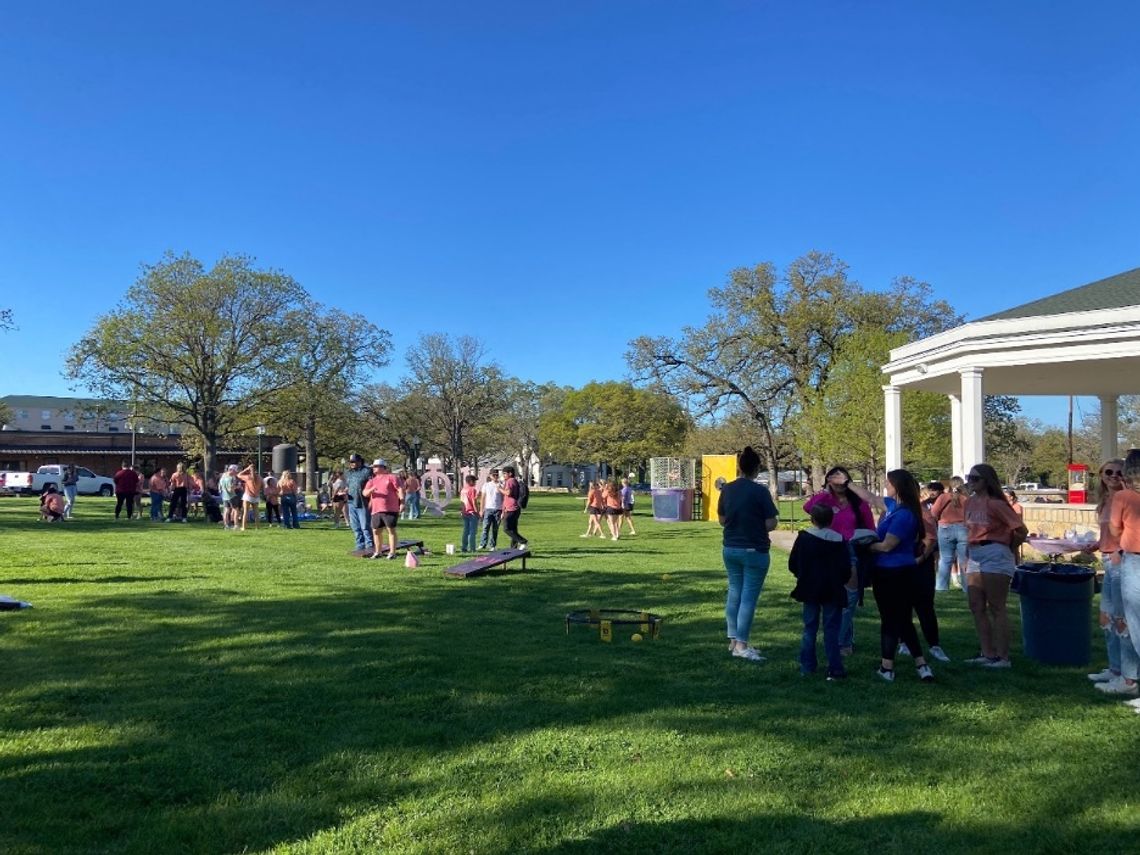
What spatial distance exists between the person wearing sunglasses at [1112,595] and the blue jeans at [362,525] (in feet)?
35.9

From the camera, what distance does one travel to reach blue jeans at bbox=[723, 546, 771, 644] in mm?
6906

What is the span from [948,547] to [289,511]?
15908 mm

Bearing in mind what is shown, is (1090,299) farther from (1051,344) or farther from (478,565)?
(478,565)

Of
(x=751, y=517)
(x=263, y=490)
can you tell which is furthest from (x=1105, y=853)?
(x=263, y=490)

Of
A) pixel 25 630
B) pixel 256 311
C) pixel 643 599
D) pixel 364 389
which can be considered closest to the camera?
pixel 25 630

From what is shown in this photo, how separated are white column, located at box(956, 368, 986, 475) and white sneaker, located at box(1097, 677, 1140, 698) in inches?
391

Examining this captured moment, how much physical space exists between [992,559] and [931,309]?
35.2 m

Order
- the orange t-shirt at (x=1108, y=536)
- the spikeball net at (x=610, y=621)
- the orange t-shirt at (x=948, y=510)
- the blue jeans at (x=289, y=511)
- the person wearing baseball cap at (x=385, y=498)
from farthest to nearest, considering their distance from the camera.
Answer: the blue jeans at (x=289, y=511) → the person wearing baseball cap at (x=385, y=498) → the orange t-shirt at (x=948, y=510) → the spikeball net at (x=610, y=621) → the orange t-shirt at (x=1108, y=536)

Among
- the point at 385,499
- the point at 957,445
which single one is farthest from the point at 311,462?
the point at 957,445

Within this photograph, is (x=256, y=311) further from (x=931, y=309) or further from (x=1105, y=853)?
(x=1105, y=853)

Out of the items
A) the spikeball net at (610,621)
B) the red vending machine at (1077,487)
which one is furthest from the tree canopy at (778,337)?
the spikeball net at (610,621)

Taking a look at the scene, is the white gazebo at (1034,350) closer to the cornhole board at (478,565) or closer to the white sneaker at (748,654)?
the cornhole board at (478,565)

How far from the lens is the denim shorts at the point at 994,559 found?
686cm

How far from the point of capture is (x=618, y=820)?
12.5 feet
